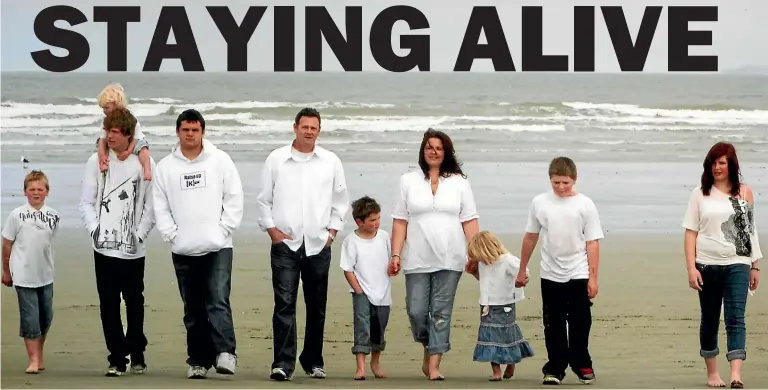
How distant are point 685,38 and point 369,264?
22133mm

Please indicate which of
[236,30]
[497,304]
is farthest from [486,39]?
[497,304]

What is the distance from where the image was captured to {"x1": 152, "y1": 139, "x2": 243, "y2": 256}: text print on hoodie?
698 centimetres

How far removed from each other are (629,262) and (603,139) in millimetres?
10584

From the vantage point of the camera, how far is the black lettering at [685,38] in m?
24.6

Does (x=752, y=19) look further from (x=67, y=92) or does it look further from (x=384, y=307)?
(x=384, y=307)

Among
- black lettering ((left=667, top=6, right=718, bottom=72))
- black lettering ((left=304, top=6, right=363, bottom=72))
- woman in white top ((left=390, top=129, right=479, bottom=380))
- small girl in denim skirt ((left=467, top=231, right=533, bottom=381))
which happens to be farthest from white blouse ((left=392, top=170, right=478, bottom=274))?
black lettering ((left=304, top=6, right=363, bottom=72))

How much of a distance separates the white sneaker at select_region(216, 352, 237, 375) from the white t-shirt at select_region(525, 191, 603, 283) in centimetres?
178

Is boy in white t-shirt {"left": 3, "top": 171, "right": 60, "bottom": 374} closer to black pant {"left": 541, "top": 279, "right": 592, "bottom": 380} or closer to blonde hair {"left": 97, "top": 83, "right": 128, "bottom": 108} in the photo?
blonde hair {"left": 97, "top": 83, "right": 128, "bottom": 108}

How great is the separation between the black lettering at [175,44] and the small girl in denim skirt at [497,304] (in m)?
19.7

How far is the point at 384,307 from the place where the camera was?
7.32 meters

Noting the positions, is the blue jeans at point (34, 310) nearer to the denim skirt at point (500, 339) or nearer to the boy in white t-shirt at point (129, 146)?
the boy in white t-shirt at point (129, 146)

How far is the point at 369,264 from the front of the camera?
7.27 meters

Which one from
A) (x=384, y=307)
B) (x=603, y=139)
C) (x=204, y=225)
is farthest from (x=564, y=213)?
(x=603, y=139)

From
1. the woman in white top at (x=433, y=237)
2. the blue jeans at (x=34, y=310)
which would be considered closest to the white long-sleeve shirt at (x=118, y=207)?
the blue jeans at (x=34, y=310)
